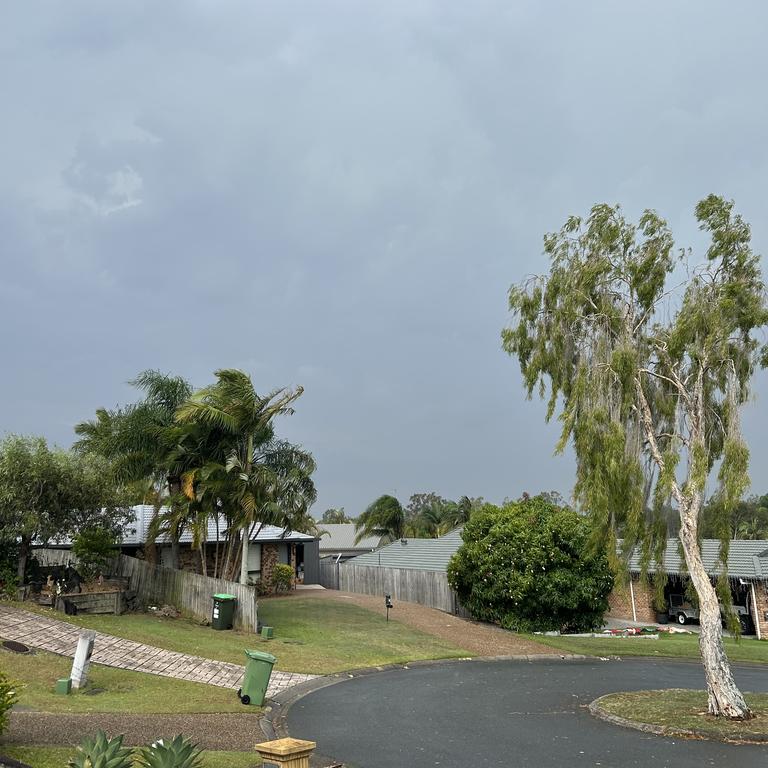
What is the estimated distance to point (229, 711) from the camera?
41.7 ft

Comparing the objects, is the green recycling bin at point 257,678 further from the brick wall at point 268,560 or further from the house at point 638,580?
the brick wall at point 268,560

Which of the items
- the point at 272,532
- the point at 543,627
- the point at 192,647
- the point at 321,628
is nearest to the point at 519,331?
the point at 192,647

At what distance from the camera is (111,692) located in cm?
1335

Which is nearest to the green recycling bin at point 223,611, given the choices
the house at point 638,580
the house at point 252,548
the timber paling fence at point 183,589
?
the timber paling fence at point 183,589

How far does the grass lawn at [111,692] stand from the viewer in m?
12.1

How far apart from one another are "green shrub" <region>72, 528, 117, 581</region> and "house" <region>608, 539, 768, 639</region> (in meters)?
18.5

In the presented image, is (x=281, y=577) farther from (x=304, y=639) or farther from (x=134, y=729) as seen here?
(x=134, y=729)

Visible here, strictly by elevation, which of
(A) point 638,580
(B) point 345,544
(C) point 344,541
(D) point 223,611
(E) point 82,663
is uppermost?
(C) point 344,541

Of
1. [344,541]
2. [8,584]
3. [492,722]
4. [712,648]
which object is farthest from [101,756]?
[344,541]

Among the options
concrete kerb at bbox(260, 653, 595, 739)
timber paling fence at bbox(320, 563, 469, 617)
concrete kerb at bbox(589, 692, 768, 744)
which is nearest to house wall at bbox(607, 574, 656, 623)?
timber paling fence at bbox(320, 563, 469, 617)

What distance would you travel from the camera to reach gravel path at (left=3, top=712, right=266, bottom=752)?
31.9 feet

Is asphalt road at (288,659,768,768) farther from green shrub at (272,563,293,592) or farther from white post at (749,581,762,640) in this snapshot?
green shrub at (272,563,293,592)

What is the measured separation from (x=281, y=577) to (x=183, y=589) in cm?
957

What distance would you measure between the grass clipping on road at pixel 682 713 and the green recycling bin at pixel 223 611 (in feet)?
→ 40.3
